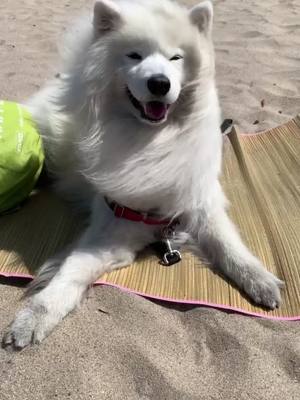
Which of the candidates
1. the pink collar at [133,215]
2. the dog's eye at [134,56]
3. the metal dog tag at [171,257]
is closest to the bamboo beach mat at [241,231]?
the metal dog tag at [171,257]

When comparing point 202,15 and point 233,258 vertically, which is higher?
point 202,15

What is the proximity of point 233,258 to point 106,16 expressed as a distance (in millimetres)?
1071

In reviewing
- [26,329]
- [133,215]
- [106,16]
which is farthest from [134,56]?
[26,329]

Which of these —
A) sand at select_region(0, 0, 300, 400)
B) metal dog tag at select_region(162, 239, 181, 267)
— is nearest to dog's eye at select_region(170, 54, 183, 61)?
metal dog tag at select_region(162, 239, 181, 267)

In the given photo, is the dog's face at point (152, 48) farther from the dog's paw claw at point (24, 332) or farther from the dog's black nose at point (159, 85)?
the dog's paw claw at point (24, 332)

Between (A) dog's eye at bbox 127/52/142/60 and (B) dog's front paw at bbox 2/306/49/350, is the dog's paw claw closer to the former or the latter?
(B) dog's front paw at bbox 2/306/49/350

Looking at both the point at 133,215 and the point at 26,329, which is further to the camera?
the point at 133,215

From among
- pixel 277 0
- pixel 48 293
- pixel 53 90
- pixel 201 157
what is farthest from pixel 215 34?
pixel 48 293

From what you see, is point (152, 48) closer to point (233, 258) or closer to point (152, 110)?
point (152, 110)

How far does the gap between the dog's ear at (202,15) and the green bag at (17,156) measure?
3.11 feet

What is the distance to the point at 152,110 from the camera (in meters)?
2.09

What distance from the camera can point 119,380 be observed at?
5.72 ft

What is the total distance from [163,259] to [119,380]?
0.67 meters

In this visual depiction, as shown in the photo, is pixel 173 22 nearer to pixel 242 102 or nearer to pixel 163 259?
pixel 163 259
